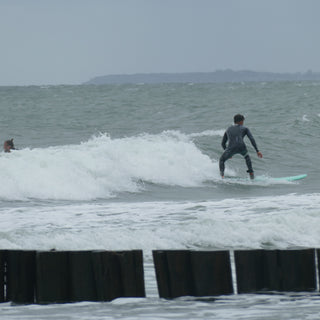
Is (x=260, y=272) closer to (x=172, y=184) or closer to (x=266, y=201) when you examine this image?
(x=266, y=201)

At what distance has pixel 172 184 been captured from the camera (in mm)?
17578

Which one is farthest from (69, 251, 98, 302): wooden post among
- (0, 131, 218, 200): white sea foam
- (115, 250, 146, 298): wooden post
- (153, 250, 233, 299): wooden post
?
(0, 131, 218, 200): white sea foam

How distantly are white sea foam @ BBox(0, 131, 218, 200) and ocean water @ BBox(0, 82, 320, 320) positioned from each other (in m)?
0.03

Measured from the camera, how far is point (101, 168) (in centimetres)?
1720

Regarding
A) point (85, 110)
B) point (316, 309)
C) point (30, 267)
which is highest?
point (85, 110)

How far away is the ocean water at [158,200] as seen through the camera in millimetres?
5590

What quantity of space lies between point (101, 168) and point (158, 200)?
11.7 feet

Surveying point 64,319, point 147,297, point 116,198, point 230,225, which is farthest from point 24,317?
point 116,198

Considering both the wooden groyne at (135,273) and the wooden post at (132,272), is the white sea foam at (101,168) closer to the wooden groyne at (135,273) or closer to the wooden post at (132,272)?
the wooden groyne at (135,273)

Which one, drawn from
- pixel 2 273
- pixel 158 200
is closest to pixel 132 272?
pixel 2 273

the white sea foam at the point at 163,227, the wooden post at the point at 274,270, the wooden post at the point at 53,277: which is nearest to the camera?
the wooden post at the point at 53,277

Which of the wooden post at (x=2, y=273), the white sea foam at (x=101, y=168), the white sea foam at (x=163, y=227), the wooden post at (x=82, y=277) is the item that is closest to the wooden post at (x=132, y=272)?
the wooden post at (x=82, y=277)

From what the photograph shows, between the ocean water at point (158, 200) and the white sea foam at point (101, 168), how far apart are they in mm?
32

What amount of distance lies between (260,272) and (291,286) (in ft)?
0.90
